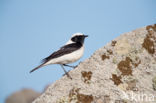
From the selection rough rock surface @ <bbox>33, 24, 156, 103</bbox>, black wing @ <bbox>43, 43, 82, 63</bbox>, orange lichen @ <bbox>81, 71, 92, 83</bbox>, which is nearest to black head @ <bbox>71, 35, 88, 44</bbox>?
black wing @ <bbox>43, 43, 82, 63</bbox>

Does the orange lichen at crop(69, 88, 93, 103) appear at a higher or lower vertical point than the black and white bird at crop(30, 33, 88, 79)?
lower

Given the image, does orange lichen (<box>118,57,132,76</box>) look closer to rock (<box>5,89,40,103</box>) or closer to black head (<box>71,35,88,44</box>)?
black head (<box>71,35,88,44</box>)

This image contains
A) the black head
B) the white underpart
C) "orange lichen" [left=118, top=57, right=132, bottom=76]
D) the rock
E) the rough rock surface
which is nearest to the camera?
the rough rock surface

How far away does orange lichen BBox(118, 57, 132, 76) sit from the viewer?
853 centimetres

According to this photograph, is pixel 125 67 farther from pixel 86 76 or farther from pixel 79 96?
pixel 79 96

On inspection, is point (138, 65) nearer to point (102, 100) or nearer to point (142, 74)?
point (142, 74)

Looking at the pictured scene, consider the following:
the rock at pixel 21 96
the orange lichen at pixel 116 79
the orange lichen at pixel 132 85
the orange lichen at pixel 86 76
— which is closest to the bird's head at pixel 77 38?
the orange lichen at pixel 86 76

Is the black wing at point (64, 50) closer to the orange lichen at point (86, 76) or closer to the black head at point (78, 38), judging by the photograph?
the black head at point (78, 38)

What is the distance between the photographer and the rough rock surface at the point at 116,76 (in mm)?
8250

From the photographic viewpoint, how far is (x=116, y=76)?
8500mm

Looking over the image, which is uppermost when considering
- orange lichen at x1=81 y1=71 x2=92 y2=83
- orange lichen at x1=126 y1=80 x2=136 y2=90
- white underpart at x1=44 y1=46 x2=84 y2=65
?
white underpart at x1=44 y1=46 x2=84 y2=65

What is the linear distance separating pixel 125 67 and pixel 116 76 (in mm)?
361

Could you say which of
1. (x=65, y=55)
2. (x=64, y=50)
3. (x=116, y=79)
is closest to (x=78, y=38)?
(x=64, y=50)

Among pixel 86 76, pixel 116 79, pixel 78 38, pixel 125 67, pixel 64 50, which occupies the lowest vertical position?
pixel 116 79
